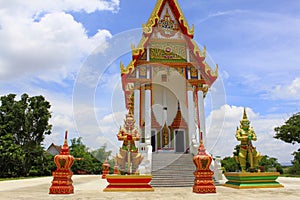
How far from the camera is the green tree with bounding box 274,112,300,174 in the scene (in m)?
20.2

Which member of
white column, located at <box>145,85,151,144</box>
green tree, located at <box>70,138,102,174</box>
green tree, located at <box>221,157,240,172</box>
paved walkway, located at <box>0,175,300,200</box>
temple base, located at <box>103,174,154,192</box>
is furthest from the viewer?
green tree, located at <box>70,138,102,174</box>

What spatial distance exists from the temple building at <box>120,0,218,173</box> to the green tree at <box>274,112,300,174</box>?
9.44m

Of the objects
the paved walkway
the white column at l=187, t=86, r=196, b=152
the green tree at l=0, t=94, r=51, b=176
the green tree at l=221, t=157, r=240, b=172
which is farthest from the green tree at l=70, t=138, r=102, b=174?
the paved walkway

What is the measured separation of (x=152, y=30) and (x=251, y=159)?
29.4 ft

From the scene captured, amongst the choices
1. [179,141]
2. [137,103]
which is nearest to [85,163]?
[179,141]

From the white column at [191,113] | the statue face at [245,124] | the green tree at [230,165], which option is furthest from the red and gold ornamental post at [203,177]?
the green tree at [230,165]

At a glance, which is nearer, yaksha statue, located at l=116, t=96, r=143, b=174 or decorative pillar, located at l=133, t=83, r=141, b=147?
yaksha statue, located at l=116, t=96, r=143, b=174

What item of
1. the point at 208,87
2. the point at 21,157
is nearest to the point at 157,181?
the point at 208,87

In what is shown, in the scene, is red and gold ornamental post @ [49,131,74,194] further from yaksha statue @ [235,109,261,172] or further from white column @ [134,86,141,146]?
yaksha statue @ [235,109,261,172]

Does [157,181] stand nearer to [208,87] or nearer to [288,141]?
[208,87]

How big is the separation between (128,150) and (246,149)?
4386mm

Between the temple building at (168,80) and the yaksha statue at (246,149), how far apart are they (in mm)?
3485

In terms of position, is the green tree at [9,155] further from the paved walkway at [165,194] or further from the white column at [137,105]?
the paved walkway at [165,194]

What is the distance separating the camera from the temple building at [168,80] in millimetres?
14008
